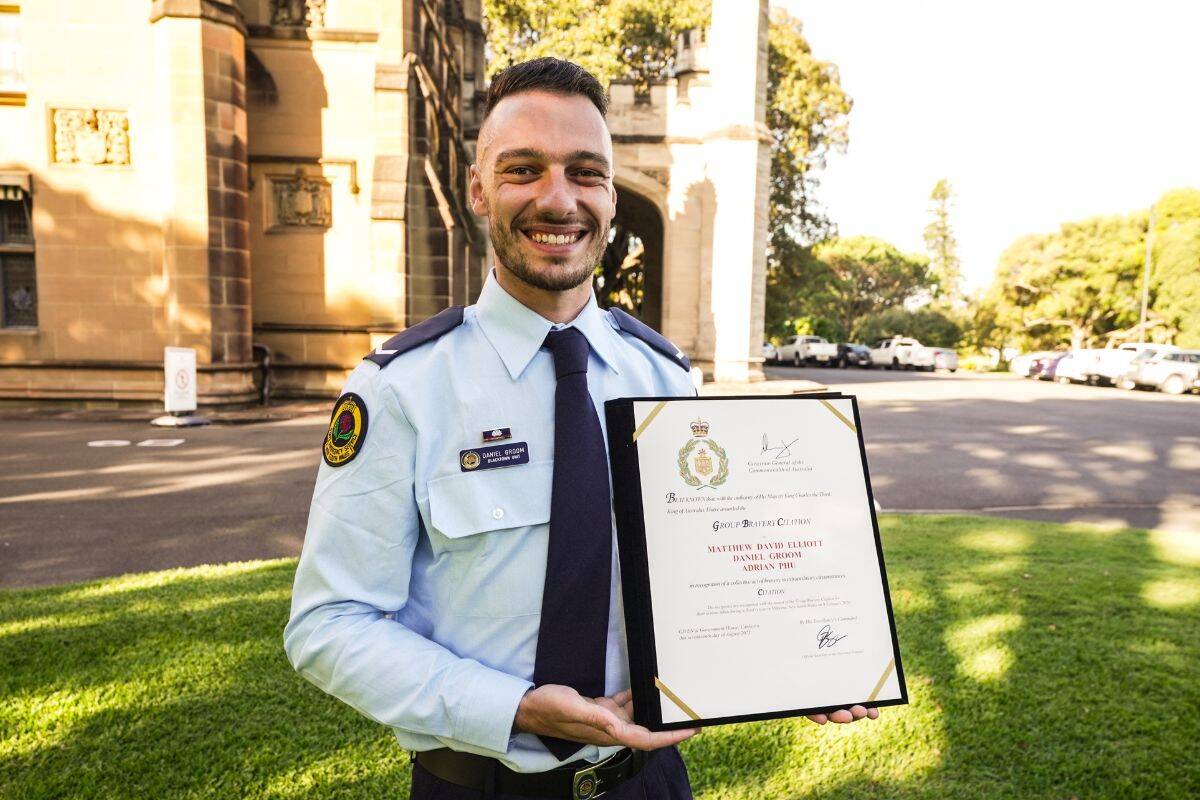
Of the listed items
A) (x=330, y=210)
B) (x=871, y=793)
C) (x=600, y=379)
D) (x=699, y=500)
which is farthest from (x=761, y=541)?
(x=330, y=210)

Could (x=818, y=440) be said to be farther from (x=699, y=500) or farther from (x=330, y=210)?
(x=330, y=210)

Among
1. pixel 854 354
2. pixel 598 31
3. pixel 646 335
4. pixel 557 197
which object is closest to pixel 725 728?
pixel 646 335

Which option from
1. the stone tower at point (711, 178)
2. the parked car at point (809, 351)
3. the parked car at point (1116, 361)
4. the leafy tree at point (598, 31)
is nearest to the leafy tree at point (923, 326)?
the parked car at point (809, 351)

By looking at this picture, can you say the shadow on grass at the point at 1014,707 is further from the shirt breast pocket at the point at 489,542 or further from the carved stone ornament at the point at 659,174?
the carved stone ornament at the point at 659,174

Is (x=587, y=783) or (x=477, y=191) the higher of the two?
(x=477, y=191)

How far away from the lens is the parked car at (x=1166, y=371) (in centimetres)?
2717

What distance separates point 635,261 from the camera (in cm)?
3111

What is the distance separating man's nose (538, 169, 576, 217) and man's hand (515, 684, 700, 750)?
2.95 feet

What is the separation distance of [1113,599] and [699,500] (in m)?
4.88

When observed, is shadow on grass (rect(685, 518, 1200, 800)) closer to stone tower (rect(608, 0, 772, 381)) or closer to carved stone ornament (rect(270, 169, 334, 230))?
carved stone ornament (rect(270, 169, 334, 230))

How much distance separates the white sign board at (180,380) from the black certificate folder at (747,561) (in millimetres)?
12335

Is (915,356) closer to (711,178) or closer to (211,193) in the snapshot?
(711,178)

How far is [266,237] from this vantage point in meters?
14.8
